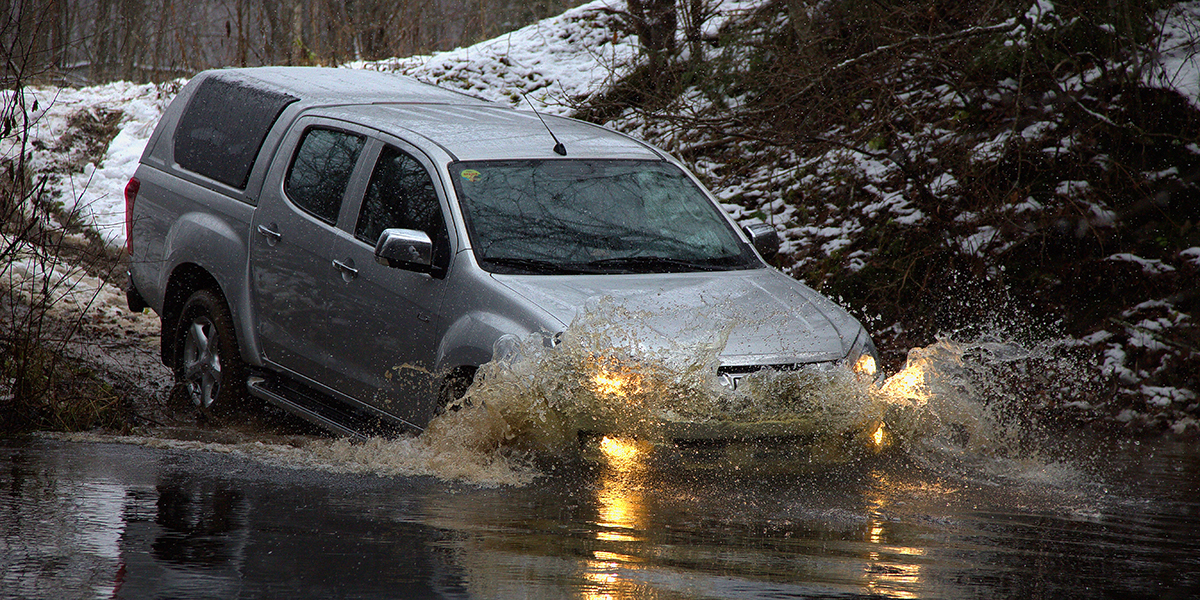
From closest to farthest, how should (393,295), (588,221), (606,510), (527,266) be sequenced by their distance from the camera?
(606,510), (527,266), (393,295), (588,221)

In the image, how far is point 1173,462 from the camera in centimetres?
692

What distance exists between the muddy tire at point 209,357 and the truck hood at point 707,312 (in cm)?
227

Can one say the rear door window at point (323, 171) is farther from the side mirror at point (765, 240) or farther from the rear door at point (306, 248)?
the side mirror at point (765, 240)

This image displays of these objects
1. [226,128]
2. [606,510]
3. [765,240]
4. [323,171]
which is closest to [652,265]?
[765,240]

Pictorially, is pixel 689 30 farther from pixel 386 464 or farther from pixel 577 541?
pixel 577 541

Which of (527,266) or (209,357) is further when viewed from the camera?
(209,357)

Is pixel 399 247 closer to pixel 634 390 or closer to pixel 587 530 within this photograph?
pixel 634 390

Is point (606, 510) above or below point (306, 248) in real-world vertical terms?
below

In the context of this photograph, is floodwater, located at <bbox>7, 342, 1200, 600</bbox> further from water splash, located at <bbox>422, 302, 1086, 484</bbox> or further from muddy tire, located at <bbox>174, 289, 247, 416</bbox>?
muddy tire, located at <bbox>174, 289, 247, 416</bbox>

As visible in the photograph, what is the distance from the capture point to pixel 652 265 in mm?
6004

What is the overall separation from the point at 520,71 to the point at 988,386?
11691 millimetres

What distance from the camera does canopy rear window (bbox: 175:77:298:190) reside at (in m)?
7.30

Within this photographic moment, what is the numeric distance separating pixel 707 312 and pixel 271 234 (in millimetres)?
2709

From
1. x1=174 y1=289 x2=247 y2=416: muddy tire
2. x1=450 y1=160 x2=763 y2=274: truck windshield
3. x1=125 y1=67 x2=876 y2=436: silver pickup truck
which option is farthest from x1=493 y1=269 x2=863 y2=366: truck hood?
x1=174 y1=289 x2=247 y2=416: muddy tire
